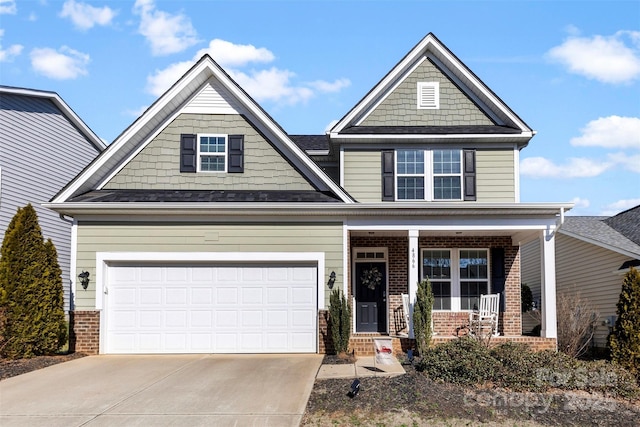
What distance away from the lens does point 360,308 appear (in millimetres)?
17406

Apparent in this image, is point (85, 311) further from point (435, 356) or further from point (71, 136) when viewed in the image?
point (71, 136)

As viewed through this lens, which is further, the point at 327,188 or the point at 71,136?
the point at 71,136

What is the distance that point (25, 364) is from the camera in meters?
12.8

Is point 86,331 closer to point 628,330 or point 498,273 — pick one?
point 498,273

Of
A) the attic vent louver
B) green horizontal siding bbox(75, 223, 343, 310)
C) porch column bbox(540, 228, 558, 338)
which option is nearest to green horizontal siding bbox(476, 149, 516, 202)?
the attic vent louver

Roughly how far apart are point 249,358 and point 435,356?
4.27 meters

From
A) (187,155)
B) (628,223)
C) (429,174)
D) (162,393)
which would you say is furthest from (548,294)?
(187,155)

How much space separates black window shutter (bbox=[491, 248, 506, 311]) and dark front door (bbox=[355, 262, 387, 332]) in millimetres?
2759

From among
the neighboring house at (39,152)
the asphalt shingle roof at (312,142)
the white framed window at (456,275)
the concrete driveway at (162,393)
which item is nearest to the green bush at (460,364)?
the concrete driveway at (162,393)

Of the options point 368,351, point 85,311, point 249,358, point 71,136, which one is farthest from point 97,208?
point 71,136

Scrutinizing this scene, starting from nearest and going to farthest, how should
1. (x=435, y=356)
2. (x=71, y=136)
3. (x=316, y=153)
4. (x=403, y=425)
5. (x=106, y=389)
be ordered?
(x=403, y=425)
(x=106, y=389)
(x=435, y=356)
(x=316, y=153)
(x=71, y=136)

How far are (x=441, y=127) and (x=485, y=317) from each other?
16.1ft

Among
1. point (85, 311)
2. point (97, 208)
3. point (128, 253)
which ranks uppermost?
point (97, 208)

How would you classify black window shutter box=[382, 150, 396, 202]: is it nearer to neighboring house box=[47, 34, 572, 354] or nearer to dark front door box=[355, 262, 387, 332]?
neighboring house box=[47, 34, 572, 354]
